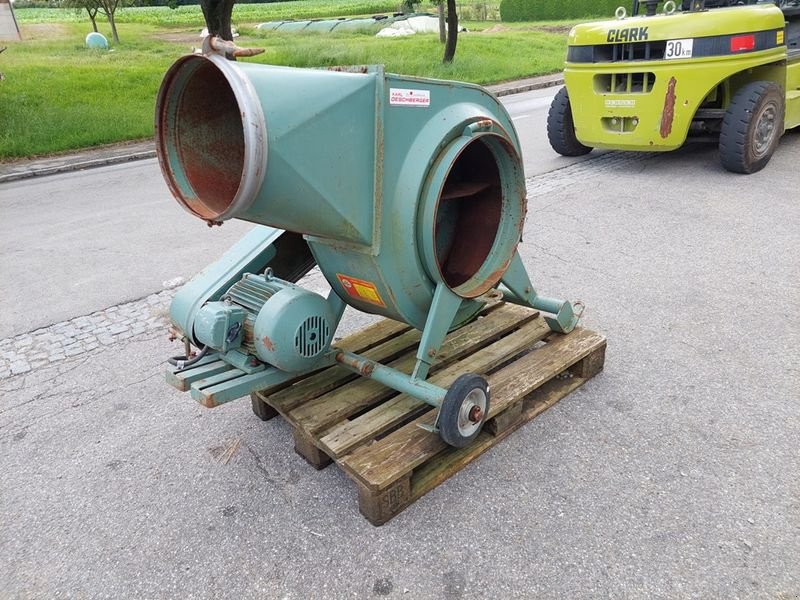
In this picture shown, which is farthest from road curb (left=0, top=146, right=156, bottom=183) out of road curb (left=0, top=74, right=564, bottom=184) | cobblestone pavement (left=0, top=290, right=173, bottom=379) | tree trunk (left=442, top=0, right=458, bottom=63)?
tree trunk (left=442, top=0, right=458, bottom=63)

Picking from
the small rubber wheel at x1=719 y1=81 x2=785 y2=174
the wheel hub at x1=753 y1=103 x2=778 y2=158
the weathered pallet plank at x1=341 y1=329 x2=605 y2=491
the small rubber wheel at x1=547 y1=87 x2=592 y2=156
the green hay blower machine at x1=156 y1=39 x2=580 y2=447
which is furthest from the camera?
the small rubber wheel at x1=547 y1=87 x2=592 y2=156

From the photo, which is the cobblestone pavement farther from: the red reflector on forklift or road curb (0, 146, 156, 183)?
road curb (0, 146, 156, 183)

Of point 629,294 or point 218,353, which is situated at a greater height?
point 218,353

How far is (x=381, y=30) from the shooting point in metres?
29.9

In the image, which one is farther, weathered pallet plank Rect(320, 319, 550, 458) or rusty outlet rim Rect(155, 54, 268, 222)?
weathered pallet plank Rect(320, 319, 550, 458)

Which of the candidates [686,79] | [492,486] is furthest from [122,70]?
[492,486]

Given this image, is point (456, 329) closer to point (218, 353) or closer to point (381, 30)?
point (218, 353)

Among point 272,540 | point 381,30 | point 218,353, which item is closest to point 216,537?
point 272,540

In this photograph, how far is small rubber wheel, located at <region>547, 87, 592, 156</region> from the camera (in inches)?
292

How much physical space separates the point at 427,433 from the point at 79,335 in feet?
8.46

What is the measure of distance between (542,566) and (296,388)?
131cm

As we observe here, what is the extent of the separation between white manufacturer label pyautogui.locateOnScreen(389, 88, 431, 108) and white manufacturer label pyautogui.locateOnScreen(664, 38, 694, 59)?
4795mm

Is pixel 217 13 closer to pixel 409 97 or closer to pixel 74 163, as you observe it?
pixel 74 163

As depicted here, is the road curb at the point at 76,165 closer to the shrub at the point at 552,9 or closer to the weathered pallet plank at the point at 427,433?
the weathered pallet plank at the point at 427,433
